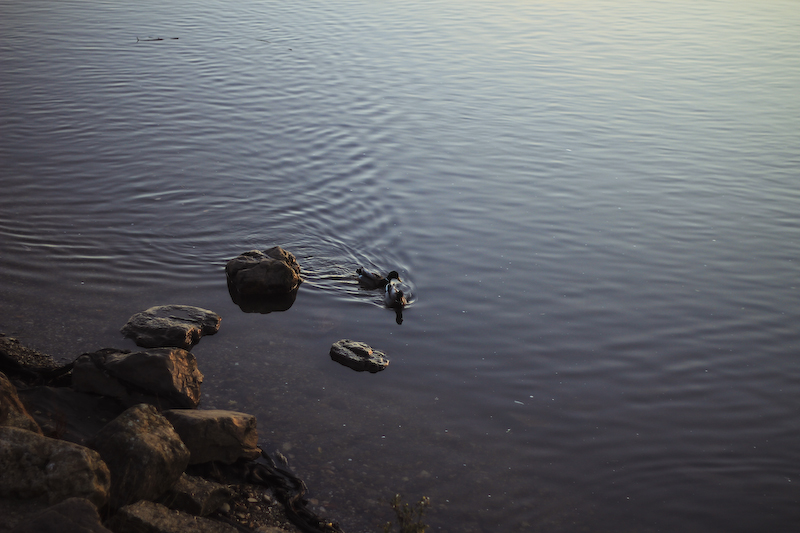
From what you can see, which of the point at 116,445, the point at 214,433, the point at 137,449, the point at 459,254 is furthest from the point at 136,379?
the point at 459,254

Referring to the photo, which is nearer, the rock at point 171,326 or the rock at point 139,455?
the rock at point 139,455

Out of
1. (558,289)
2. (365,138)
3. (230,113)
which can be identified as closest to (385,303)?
(558,289)

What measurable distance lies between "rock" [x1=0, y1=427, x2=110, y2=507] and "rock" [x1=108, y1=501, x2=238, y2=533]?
0.78ft

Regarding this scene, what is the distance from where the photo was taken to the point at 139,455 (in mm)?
5723

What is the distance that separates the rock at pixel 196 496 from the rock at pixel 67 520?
134 cm

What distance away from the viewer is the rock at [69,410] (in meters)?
6.70

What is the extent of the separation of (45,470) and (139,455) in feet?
2.54

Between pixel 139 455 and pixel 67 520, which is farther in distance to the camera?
pixel 139 455

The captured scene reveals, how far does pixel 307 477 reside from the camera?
732 cm

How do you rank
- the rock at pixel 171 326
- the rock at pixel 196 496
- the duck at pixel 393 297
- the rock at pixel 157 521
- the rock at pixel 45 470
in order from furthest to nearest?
1. the duck at pixel 393 297
2. the rock at pixel 171 326
3. the rock at pixel 196 496
4. the rock at pixel 157 521
5. the rock at pixel 45 470

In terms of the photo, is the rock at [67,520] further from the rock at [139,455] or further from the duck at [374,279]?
the duck at [374,279]

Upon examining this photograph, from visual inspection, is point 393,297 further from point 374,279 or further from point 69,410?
point 69,410

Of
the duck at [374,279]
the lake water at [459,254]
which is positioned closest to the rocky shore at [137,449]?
the lake water at [459,254]

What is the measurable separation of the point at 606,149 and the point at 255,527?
1519 centimetres
